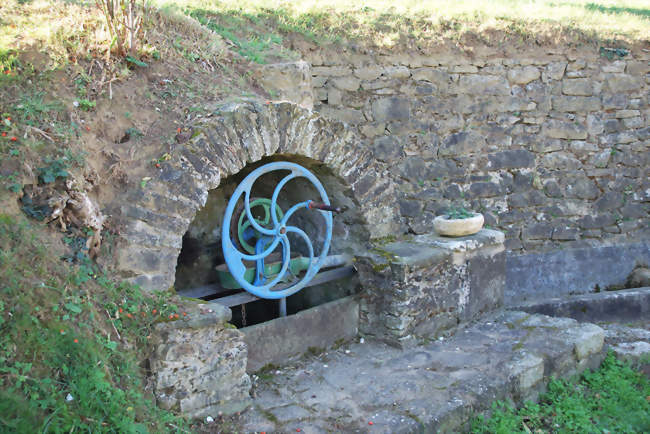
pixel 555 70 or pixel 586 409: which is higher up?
pixel 555 70

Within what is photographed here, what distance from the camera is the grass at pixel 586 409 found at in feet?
12.5

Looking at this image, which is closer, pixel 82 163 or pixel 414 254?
pixel 82 163

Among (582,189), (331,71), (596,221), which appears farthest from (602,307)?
(331,71)

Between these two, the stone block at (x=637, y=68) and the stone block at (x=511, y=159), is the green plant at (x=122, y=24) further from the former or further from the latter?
the stone block at (x=637, y=68)

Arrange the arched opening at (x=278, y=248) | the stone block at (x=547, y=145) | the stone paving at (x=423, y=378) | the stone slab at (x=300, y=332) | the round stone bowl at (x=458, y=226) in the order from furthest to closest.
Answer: the stone block at (x=547, y=145) → the round stone bowl at (x=458, y=226) → the arched opening at (x=278, y=248) → the stone slab at (x=300, y=332) → the stone paving at (x=423, y=378)

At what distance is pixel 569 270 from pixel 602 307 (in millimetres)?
534

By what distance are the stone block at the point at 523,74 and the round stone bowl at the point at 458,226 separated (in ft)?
7.51

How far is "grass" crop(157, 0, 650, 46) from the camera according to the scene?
5941mm

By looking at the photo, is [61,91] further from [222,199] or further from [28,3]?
[222,199]

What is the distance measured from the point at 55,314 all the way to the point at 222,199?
220 cm

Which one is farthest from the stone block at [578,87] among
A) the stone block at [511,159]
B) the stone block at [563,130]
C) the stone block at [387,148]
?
the stone block at [387,148]

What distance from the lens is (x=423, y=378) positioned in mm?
3928

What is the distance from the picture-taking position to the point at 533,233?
6.67 m

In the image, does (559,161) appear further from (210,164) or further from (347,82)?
(210,164)
